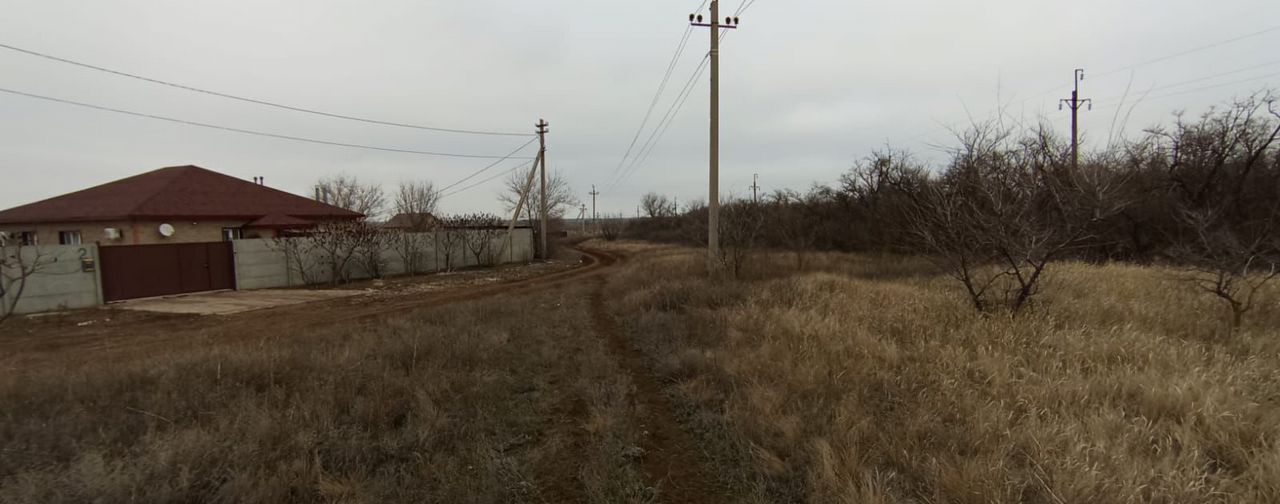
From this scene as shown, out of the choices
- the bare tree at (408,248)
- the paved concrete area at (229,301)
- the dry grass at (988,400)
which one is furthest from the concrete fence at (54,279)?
the dry grass at (988,400)

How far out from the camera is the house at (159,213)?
67.5 feet

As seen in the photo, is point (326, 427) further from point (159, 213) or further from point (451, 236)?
point (159, 213)

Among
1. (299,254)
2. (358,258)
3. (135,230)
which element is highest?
(135,230)

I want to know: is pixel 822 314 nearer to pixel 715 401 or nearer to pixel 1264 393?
pixel 715 401

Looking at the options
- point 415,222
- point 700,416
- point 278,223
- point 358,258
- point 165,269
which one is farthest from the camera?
point 415,222

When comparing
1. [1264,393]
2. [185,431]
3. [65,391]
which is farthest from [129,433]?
[1264,393]

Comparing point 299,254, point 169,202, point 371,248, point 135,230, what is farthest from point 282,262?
point 169,202

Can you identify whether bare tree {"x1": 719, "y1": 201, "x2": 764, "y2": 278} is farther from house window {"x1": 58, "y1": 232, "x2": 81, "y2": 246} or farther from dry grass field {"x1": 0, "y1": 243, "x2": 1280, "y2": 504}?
house window {"x1": 58, "y1": 232, "x2": 81, "y2": 246}

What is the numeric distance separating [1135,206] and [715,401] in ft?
73.5

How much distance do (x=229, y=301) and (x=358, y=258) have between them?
20.0 feet

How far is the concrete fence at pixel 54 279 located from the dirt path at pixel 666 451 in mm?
15644

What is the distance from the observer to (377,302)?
13.9m

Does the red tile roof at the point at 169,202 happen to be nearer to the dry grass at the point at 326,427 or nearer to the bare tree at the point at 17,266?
the bare tree at the point at 17,266

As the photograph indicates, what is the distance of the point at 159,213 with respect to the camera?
20.8m
